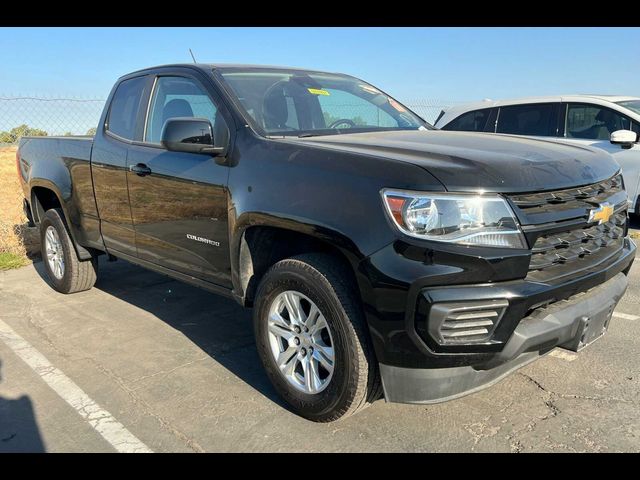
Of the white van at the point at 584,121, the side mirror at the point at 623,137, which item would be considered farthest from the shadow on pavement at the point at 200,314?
the side mirror at the point at 623,137

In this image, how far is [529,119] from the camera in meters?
7.60

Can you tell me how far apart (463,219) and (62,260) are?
4.32 m

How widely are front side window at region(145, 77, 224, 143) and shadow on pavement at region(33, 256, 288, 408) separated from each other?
4.88ft

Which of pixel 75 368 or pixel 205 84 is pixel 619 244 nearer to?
pixel 205 84

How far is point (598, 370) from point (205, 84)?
3043mm

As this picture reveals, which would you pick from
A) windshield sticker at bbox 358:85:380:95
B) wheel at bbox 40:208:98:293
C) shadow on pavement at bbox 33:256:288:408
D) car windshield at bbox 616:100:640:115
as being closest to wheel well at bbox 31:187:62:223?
wheel at bbox 40:208:98:293

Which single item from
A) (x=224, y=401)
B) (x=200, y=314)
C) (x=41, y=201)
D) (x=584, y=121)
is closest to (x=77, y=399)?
(x=224, y=401)

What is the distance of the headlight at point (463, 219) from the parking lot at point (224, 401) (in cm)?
108

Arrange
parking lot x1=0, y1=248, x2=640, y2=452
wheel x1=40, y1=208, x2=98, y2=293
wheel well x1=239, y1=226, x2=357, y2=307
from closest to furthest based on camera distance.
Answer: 1. parking lot x1=0, y1=248, x2=640, y2=452
2. wheel well x1=239, y1=226, x2=357, y2=307
3. wheel x1=40, y1=208, x2=98, y2=293

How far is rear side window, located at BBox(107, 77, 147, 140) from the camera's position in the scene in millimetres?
4223

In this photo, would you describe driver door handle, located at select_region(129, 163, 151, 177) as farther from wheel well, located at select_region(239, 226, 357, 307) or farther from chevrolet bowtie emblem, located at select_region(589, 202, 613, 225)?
chevrolet bowtie emblem, located at select_region(589, 202, 613, 225)

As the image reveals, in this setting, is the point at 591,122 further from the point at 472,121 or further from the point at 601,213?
the point at 601,213

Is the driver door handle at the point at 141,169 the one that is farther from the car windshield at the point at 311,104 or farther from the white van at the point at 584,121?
the white van at the point at 584,121

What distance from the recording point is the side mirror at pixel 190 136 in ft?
10.3
